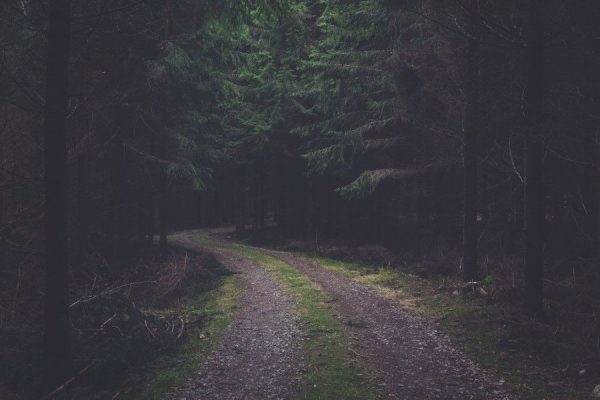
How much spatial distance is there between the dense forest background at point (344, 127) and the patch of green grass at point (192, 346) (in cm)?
161

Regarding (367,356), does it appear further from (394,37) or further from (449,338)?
(394,37)

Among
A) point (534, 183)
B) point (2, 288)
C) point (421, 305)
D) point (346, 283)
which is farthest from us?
point (346, 283)

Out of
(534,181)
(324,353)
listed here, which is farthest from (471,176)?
(324,353)

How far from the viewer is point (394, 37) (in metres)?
19.2

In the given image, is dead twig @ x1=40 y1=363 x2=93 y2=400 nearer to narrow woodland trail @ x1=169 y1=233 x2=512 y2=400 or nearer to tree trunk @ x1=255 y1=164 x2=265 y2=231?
narrow woodland trail @ x1=169 y1=233 x2=512 y2=400

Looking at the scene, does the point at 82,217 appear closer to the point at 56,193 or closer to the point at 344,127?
the point at 56,193

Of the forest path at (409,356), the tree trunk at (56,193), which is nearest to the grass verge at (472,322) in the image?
the forest path at (409,356)

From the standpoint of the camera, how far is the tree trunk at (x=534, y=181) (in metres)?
9.74

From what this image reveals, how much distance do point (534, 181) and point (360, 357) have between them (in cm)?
560

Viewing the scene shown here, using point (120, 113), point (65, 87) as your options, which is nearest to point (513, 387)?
point (65, 87)

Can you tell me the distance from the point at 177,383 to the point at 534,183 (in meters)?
8.67

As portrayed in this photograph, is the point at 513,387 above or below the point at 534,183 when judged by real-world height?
below

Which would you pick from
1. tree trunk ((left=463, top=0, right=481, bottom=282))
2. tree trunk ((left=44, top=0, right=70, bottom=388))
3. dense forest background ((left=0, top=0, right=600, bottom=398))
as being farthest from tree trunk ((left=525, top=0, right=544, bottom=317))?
tree trunk ((left=44, top=0, right=70, bottom=388))

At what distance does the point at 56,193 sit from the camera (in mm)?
7293
